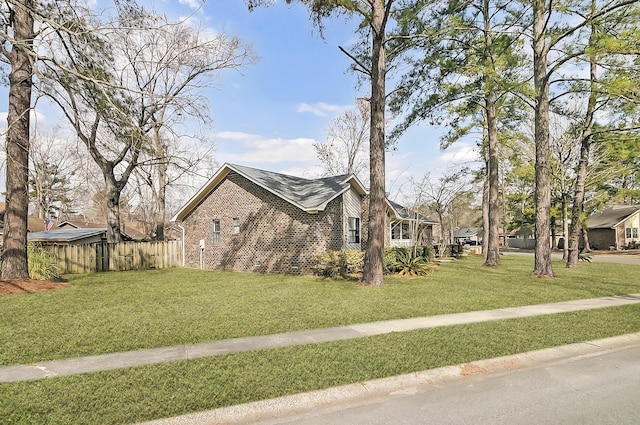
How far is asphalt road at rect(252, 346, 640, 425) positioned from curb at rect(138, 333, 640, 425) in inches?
3.8

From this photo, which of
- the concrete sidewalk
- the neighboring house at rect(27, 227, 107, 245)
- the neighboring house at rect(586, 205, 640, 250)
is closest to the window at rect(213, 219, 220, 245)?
the neighboring house at rect(27, 227, 107, 245)

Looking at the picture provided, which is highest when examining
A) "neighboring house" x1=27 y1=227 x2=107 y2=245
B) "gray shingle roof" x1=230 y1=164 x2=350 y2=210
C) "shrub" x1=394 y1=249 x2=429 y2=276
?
"gray shingle roof" x1=230 y1=164 x2=350 y2=210

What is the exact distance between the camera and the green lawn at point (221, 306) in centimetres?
584

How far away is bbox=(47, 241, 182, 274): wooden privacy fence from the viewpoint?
57.7 feet

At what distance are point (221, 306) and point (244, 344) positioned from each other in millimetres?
3361

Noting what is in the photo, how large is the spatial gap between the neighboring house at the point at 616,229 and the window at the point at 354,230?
35716mm

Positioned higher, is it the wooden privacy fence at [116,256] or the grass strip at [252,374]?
the wooden privacy fence at [116,256]

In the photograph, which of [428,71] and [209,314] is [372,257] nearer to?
[209,314]

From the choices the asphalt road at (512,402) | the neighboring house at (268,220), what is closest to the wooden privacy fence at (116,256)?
the neighboring house at (268,220)

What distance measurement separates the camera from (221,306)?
28.1 feet

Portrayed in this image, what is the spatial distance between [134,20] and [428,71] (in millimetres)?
12799

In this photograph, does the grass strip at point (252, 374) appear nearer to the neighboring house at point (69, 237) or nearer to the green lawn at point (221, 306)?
the green lawn at point (221, 306)

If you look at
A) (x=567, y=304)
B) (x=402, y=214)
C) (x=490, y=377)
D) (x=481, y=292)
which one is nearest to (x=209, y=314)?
(x=490, y=377)

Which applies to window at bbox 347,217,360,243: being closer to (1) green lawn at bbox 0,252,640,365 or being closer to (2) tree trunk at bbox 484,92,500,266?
(1) green lawn at bbox 0,252,640,365
